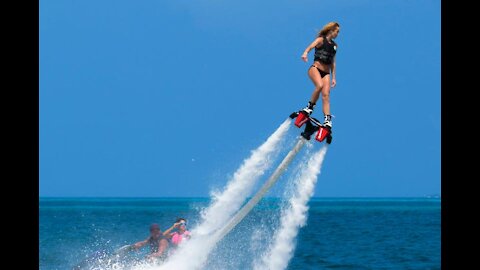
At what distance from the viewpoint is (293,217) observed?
20.8 metres

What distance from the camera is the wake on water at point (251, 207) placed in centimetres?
1884

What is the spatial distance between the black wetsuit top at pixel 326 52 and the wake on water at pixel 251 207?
1.77m

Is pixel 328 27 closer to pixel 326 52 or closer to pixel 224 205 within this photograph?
pixel 326 52

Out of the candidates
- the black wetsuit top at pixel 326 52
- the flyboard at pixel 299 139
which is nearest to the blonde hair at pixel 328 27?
the black wetsuit top at pixel 326 52

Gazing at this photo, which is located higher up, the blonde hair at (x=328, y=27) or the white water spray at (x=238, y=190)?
the blonde hair at (x=328, y=27)

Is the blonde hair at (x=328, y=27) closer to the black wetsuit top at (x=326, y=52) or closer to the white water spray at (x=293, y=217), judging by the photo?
the black wetsuit top at (x=326, y=52)

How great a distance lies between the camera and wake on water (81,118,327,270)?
61.8 ft

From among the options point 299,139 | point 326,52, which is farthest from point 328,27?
point 299,139

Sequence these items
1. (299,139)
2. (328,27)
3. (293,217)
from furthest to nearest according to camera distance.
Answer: (293,217)
(299,139)
(328,27)

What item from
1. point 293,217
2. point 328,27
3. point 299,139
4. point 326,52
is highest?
point 328,27

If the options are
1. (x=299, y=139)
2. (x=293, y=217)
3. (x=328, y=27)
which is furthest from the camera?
(x=293, y=217)

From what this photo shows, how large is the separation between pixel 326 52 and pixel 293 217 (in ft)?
17.8
